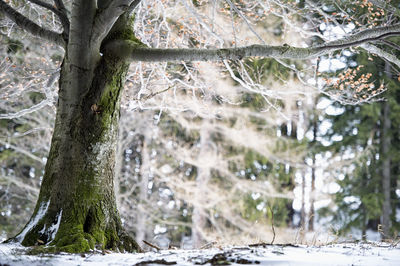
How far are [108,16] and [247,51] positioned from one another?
5.33 feet

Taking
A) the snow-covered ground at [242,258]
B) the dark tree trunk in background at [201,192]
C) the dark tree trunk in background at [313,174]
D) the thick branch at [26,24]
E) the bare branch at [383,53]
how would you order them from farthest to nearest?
the dark tree trunk in background at [313,174] < the dark tree trunk in background at [201,192] < the bare branch at [383,53] < the thick branch at [26,24] < the snow-covered ground at [242,258]

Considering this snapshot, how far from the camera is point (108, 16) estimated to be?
4125mm

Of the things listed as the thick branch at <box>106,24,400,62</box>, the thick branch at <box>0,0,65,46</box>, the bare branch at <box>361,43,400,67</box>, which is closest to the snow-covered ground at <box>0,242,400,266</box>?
the thick branch at <box>106,24,400,62</box>

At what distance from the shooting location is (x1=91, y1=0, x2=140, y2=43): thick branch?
405 centimetres

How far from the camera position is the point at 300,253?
10.9ft

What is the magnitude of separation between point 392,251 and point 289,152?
1168 cm

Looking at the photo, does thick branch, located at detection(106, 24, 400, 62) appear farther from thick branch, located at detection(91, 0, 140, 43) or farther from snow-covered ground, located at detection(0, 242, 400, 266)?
snow-covered ground, located at detection(0, 242, 400, 266)

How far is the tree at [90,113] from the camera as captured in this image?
4.08 m

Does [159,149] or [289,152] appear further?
[159,149]

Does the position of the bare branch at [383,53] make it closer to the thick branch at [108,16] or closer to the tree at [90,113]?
the tree at [90,113]

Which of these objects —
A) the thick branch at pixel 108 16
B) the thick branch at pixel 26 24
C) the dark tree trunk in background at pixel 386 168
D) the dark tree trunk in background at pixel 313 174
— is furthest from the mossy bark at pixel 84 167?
the dark tree trunk in background at pixel 386 168

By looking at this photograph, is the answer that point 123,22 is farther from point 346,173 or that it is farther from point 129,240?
point 346,173

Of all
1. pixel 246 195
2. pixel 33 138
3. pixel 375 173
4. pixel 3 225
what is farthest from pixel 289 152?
pixel 3 225

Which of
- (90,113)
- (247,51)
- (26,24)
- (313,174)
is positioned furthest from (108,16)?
(313,174)
